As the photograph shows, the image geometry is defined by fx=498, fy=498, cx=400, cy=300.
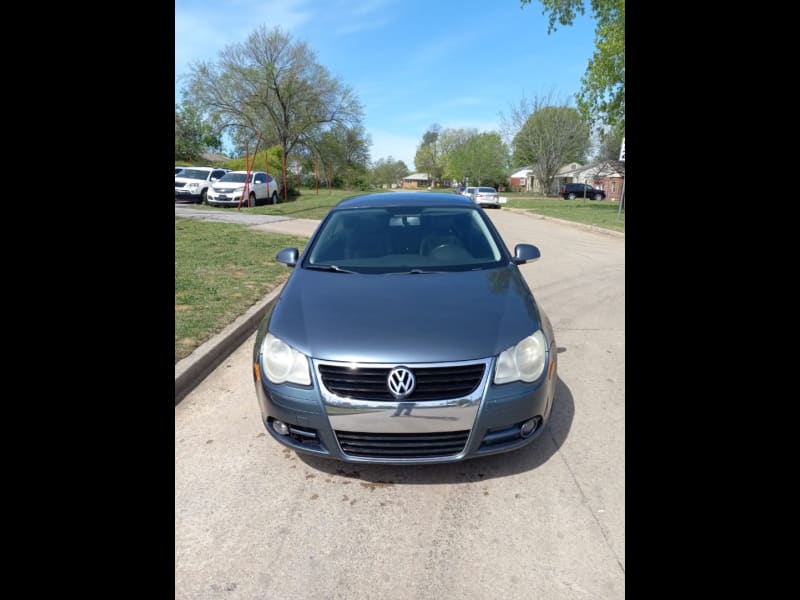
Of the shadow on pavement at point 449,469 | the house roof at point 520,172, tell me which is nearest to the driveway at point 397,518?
the shadow on pavement at point 449,469

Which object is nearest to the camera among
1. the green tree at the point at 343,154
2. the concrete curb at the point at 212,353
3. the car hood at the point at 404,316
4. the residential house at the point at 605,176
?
the car hood at the point at 404,316

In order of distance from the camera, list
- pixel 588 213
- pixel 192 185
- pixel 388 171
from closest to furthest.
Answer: pixel 192 185
pixel 588 213
pixel 388 171

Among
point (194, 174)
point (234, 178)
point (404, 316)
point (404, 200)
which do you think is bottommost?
point (404, 316)

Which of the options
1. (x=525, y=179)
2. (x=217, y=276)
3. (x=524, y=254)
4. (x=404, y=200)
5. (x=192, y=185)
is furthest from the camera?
(x=525, y=179)

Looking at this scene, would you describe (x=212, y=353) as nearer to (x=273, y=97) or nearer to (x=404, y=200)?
(x=404, y=200)

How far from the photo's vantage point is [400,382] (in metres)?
2.44

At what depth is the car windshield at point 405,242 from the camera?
12.3ft

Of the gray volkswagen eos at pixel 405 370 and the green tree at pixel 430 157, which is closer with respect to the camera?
the gray volkswagen eos at pixel 405 370

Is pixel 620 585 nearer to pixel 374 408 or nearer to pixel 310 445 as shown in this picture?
pixel 374 408

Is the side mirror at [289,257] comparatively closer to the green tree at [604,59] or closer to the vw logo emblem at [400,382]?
the vw logo emblem at [400,382]

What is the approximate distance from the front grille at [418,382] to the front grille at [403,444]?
0.66 ft

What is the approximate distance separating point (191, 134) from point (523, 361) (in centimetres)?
5061

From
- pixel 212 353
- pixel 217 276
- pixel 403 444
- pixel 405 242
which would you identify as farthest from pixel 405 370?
pixel 217 276
